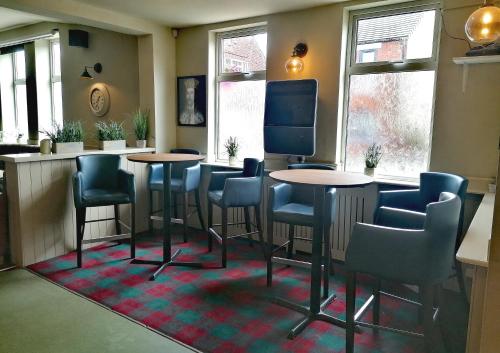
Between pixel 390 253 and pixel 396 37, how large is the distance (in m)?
2.47

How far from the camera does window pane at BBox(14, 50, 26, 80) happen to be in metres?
7.16

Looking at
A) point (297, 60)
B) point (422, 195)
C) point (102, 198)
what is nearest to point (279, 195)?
point (422, 195)

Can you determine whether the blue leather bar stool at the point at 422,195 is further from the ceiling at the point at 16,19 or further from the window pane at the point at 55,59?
the window pane at the point at 55,59

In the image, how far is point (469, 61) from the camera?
2916mm

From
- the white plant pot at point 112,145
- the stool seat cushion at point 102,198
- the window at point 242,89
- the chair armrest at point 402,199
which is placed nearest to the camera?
the chair armrest at point 402,199

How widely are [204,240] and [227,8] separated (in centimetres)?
259

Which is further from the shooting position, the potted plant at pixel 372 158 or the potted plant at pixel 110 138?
the potted plant at pixel 110 138

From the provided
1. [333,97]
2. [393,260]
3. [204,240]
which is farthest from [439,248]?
[204,240]

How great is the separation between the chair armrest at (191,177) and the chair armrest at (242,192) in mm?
761

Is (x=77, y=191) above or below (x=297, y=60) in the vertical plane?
below

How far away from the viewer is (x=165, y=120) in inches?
196

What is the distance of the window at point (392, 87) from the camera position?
136 inches

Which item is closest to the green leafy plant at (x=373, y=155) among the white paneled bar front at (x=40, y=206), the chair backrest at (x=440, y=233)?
the chair backrest at (x=440, y=233)

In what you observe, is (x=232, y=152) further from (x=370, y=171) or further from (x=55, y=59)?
(x=55, y=59)
